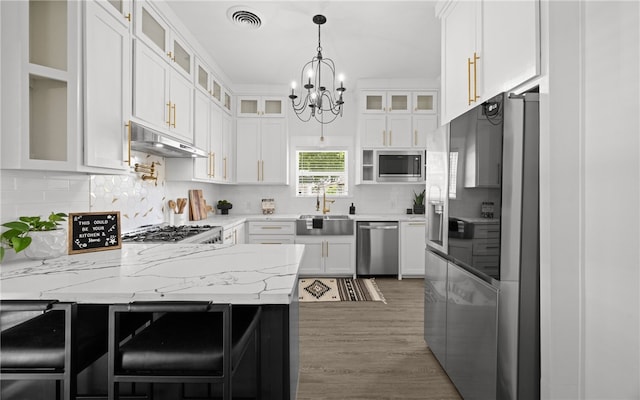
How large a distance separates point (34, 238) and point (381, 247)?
3.58 metres

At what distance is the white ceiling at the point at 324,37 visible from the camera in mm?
2664

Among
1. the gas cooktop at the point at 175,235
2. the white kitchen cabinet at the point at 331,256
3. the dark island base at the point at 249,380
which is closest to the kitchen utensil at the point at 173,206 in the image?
the gas cooktop at the point at 175,235

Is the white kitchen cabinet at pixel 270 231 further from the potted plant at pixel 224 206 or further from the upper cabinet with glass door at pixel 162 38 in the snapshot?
the upper cabinet with glass door at pixel 162 38

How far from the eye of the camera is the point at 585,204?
134cm

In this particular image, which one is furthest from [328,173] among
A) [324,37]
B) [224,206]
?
[324,37]

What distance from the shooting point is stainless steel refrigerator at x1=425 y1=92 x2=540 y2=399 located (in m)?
1.33

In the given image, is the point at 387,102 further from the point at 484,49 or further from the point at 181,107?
the point at 181,107

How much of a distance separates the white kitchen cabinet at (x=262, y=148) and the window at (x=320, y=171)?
484mm

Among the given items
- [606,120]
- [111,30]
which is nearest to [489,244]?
[606,120]

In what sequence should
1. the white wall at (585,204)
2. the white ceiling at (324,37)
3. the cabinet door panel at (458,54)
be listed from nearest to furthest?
1. the white wall at (585,204)
2. the cabinet door panel at (458,54)
3. the white ceiling at (324,37)

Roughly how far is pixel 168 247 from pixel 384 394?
1.58 metres

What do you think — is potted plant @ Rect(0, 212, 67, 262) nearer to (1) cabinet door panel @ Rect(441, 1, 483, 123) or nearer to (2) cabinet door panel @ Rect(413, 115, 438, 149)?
(1) cabinet door panel @ Rect(441, 1, 483, 123)

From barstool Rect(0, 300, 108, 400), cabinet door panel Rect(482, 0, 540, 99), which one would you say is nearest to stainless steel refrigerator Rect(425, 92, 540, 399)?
cabinet door panel Rect(482, 0, 540, 99)

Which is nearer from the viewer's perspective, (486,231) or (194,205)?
(486,231)
